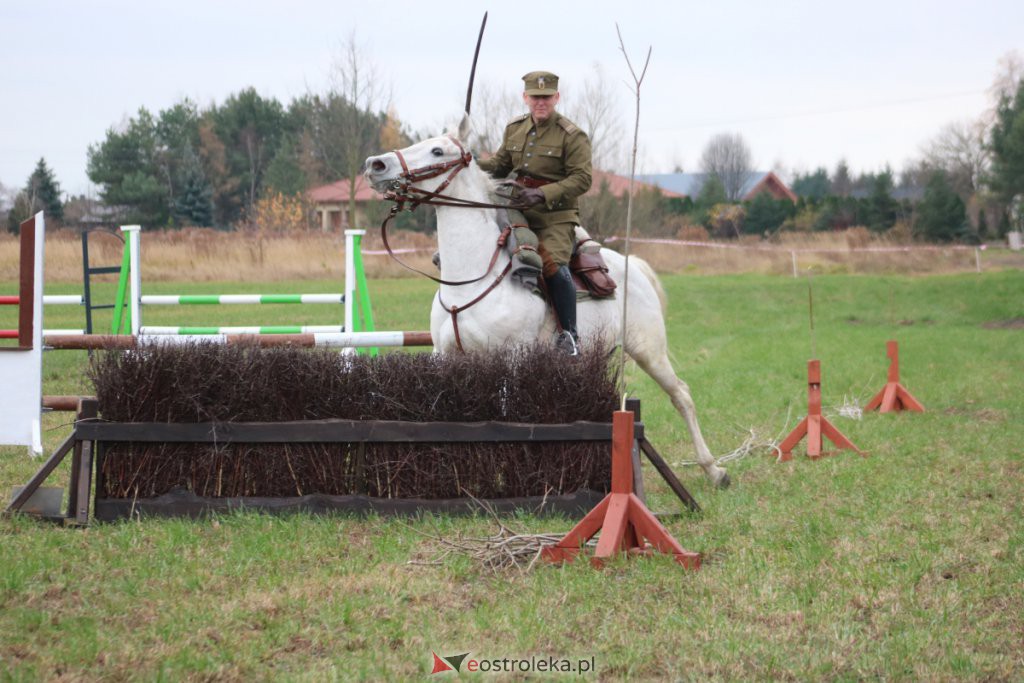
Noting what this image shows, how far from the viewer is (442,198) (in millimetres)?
7988

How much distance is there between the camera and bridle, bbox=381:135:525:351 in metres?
7.73

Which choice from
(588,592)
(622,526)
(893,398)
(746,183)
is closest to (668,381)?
(622,526)

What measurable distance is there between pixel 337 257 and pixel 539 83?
84.5ft

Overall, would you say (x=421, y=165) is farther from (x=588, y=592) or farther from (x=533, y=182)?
(x=588, y=592)

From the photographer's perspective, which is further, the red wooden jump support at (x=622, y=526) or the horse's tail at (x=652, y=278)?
the horse's tail at (x=652, y=278)

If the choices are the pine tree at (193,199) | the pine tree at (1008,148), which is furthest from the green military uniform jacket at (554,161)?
the pine tree at (193,199)

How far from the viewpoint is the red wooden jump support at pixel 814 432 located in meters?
9.55

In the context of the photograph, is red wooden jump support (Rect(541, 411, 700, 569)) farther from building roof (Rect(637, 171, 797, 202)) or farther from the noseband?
building roof (Rect(637, 171, 797, 202))

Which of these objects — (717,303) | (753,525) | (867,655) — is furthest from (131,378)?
(717,303)

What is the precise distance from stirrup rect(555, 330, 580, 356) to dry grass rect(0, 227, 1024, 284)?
19.0 meters

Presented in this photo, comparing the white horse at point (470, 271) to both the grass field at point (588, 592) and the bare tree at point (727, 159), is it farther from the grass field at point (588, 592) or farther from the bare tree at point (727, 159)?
the bare tree at point (727, 159)

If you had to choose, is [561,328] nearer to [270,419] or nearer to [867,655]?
[270,419]

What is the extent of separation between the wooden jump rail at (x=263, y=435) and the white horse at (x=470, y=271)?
114 cm

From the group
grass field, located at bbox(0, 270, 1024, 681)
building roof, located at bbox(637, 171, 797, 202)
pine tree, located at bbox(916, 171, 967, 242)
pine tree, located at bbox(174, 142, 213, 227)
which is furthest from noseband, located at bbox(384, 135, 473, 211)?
building roof, located at bbox(637, 171, 797, 202)
